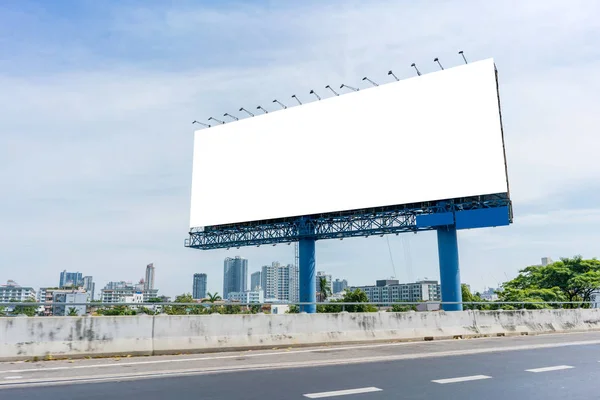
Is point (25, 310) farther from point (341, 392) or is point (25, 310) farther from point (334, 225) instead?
point (334, 225)

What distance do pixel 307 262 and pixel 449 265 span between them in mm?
14162

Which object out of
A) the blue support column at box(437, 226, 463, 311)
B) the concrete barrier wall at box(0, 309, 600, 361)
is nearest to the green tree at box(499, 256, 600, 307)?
the blue support column at box(437, 226, 463, 311)

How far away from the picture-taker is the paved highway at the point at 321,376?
7031 millimetres

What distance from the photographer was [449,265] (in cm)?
3600

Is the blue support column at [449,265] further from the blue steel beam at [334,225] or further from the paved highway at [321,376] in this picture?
the paved highway at [321,376]

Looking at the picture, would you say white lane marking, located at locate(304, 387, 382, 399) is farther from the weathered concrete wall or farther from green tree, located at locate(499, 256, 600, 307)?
green tree, located at locate(499, 256, 600, 307)

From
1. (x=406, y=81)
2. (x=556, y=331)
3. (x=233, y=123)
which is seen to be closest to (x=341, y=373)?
(x=556, y=331)

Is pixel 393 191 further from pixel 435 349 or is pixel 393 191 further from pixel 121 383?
pixel 121 383

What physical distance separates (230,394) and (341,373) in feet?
8.97

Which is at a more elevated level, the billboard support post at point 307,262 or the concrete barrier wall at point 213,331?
the billboard support post at point 307,262

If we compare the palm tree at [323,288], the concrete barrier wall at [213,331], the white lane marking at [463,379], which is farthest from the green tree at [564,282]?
the palm tree at [323,288]

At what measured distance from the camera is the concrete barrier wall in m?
10.5

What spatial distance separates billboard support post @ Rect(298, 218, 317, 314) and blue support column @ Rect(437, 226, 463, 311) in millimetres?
12146

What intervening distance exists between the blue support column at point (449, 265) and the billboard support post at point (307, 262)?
12146 millimetres
